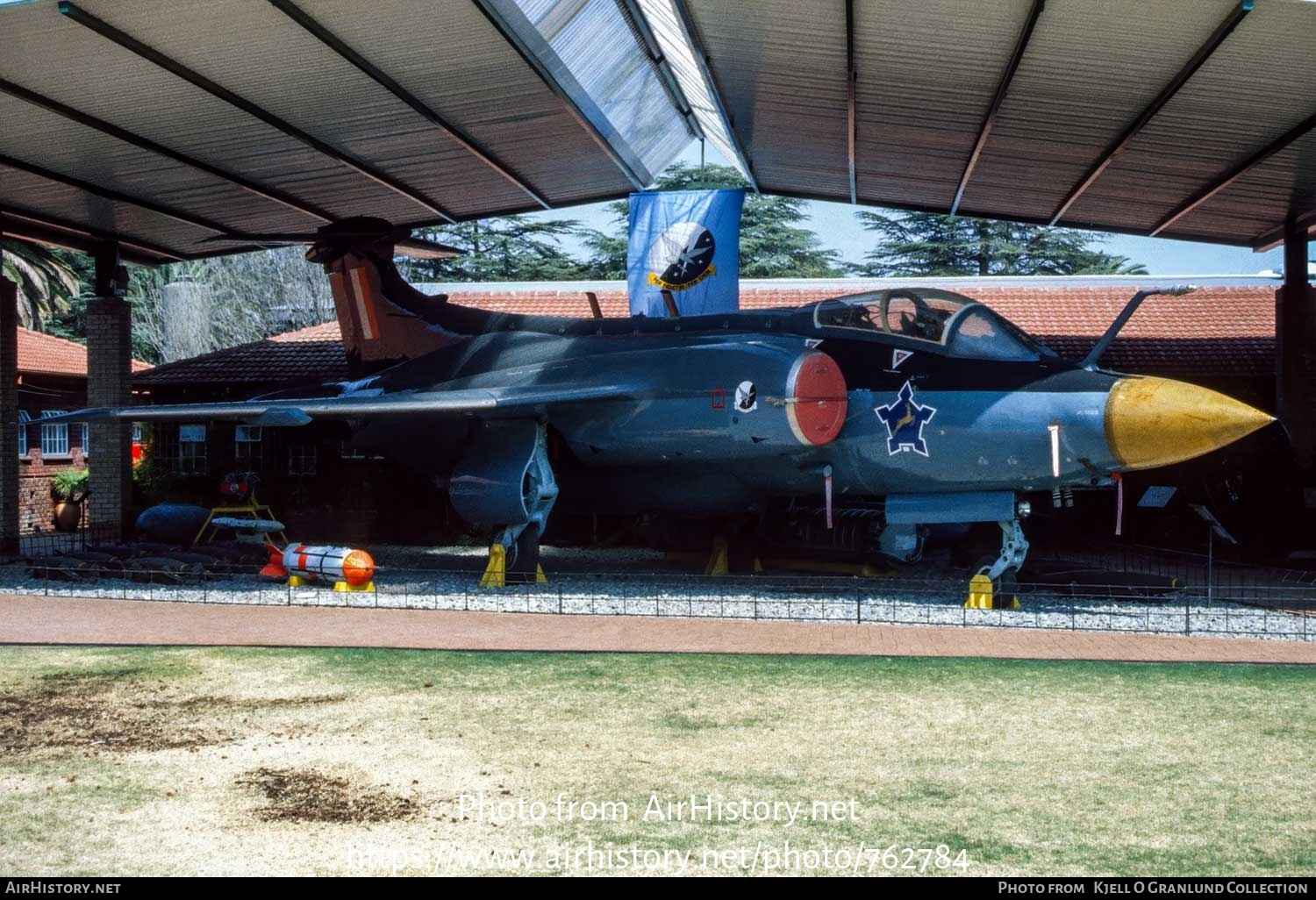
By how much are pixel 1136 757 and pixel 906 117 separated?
1234 centimetres

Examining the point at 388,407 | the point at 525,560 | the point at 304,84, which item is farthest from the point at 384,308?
the point at 525,560

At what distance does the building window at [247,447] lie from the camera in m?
25.6

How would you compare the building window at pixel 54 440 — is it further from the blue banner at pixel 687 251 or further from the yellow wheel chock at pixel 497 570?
the yellow wheel chock at pixel 497 570

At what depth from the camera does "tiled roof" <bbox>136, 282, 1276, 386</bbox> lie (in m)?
22.8

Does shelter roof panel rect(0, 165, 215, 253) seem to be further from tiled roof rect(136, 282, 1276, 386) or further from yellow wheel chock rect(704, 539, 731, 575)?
yellow wheel chock rect(704, 539, 731, 575)

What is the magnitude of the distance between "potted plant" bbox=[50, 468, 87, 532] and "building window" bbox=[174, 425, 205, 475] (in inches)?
201

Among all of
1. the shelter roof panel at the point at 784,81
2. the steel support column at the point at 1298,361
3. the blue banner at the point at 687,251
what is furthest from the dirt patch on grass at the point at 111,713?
the steel support column at the point at 1298,361

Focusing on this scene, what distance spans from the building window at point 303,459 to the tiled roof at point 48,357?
271 inches

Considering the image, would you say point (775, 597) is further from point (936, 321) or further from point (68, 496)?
point (68, 496)

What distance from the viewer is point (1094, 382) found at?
14312 mm

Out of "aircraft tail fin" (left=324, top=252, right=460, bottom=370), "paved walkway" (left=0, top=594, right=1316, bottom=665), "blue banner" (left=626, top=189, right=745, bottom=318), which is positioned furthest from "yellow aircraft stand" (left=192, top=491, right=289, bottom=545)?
"blue banner" (left=626, top=189, right=745, bottom=318)

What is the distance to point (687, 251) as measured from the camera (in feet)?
Result: 69.9
